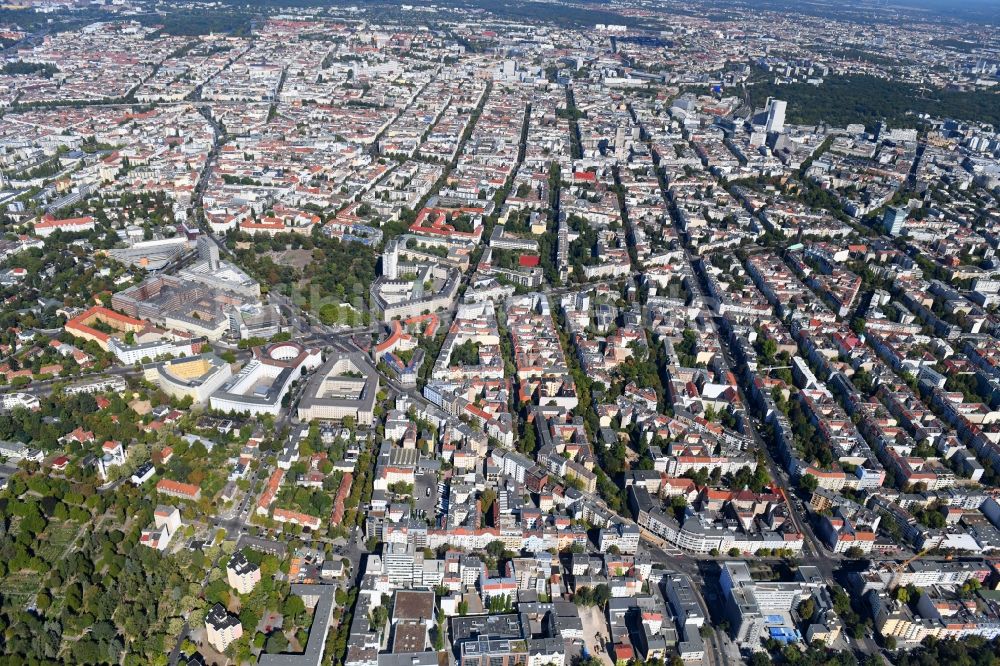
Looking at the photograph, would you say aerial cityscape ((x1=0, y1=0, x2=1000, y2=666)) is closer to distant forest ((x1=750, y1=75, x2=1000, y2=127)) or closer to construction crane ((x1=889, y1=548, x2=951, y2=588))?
construction crane ((x1=889, y1=548, x2=951, y2=588))

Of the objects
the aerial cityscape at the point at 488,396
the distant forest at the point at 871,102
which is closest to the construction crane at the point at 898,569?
the aerial cityscape at the point at 488,396

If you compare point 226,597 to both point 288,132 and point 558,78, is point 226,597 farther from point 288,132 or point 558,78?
point 558,78

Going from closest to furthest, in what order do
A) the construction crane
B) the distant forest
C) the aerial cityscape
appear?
the aerial cityscape < the construction crane < the distant forest

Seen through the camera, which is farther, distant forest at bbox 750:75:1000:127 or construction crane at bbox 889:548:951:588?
distant forest at bbox 750:75:1000:127

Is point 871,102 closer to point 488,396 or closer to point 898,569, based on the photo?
point 488,396

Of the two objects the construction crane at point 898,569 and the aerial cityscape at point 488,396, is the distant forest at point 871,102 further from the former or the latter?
the construction crane at point 898,569

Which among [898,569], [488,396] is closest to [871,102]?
[488,396]

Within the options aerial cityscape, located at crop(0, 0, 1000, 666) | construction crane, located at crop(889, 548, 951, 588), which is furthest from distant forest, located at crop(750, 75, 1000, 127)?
construction crane, located at crop(889, 548, 951, 588)
